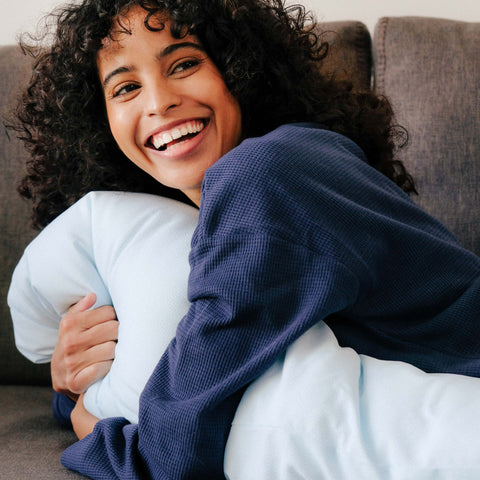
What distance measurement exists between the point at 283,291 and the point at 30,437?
572 mm

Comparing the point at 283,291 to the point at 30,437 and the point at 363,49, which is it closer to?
the point at 30,437

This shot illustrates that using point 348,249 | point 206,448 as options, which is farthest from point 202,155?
point 206,448

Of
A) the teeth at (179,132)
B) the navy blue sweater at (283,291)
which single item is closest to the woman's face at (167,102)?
the teeth at (179,132)

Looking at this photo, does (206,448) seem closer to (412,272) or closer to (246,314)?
(246,314)

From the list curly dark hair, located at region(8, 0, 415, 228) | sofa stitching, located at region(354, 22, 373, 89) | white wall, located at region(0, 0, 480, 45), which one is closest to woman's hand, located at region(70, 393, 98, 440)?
curly dark hair, located at region(8, 0, 415, 228)

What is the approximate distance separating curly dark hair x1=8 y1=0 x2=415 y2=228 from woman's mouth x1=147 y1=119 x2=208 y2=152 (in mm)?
88

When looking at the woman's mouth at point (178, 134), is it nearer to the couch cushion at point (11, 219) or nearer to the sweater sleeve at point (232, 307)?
the sweater sleeve at point (232, 307)

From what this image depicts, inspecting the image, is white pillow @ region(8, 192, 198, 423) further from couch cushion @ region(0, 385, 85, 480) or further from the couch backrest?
the couch backrest

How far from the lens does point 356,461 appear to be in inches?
26.2

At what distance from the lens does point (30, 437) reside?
108 centimetres

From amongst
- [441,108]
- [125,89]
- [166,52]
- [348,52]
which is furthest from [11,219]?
[441,108]

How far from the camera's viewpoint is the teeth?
42.4 inches

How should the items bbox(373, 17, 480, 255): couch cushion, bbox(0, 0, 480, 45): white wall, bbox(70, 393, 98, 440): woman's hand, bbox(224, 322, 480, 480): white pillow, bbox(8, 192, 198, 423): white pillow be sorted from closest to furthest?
1. bbox(224, 322, 480, 480): white pillow
2. bbox(8, 192, 198, 423): white pillow
3. bbox(70, 393, 98, 440): woman's hand
4. bbox(373, 17, 480, 255): couch cushion
5. bbox(0, 0, 480, 45): white wall

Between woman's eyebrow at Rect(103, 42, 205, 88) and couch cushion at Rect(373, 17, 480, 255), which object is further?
couch cushion at Rect(373, 17, 480, 255)
